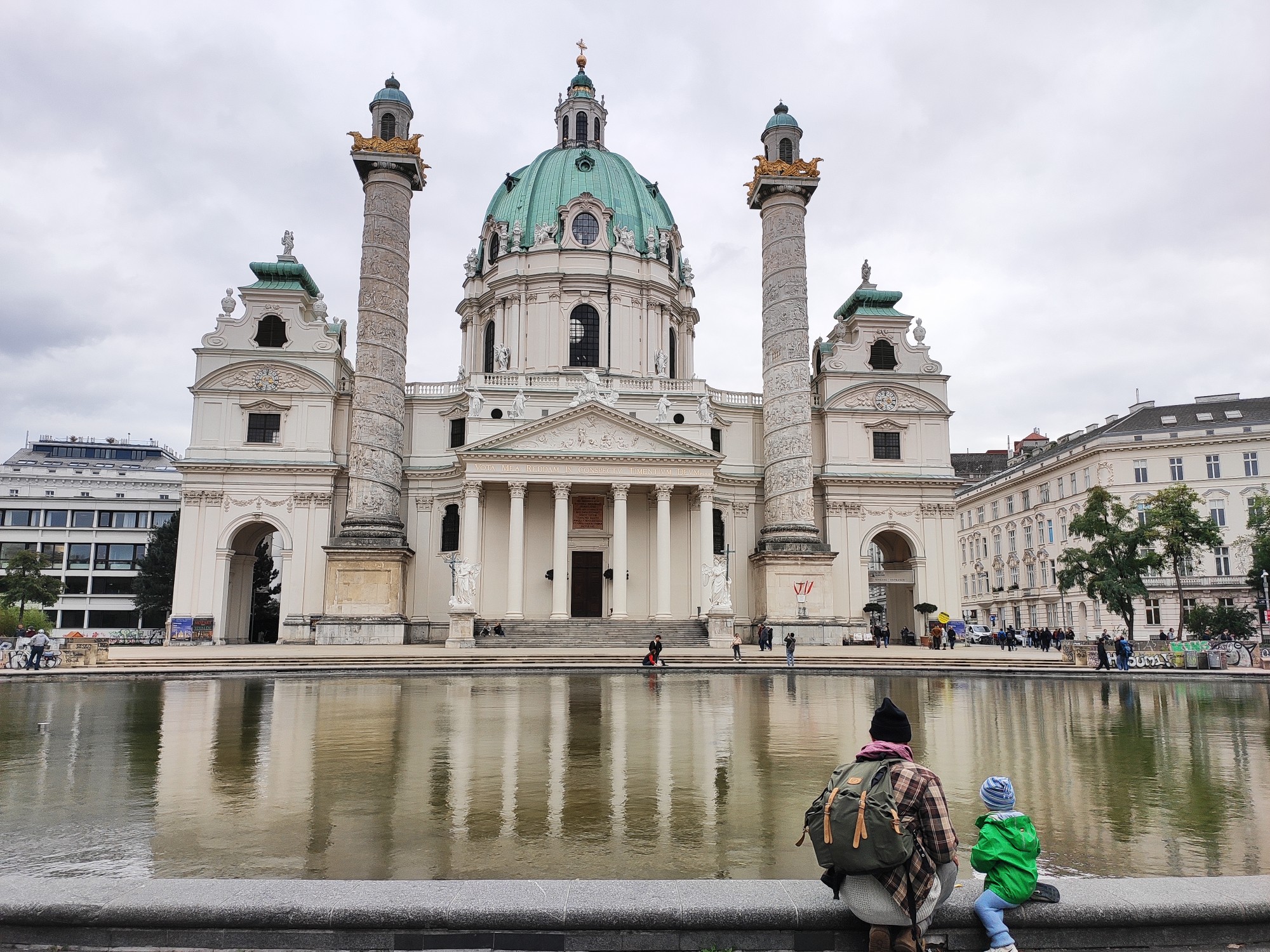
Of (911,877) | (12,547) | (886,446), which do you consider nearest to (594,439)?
(886,446)

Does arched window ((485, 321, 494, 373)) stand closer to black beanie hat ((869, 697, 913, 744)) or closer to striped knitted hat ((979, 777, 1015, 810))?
black beanie hat ((869, 697, 913, 744))

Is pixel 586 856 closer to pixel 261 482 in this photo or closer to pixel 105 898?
pixel 105 898

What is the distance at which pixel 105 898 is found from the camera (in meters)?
4.72

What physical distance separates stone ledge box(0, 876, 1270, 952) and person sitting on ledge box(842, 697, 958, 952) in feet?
0.91

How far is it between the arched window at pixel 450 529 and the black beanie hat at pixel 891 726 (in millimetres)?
42419

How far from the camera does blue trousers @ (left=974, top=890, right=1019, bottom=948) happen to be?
4.49m

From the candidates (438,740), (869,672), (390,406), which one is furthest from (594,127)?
(438,740)

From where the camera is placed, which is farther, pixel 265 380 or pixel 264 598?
pixel 264 598

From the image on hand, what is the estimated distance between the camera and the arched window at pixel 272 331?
46.9 metres

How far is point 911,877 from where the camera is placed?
14.4 ft

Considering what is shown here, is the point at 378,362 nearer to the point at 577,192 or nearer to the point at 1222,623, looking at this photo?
the point at 577,192

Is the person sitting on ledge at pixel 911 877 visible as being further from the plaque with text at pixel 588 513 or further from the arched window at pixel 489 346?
the arched window at pixel 489 346

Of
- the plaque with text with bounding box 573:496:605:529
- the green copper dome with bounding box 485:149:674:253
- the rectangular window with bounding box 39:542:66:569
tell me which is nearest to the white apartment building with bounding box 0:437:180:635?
the rectangular window with bounding box 39:542:66:569

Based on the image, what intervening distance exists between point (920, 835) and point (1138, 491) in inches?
2279
